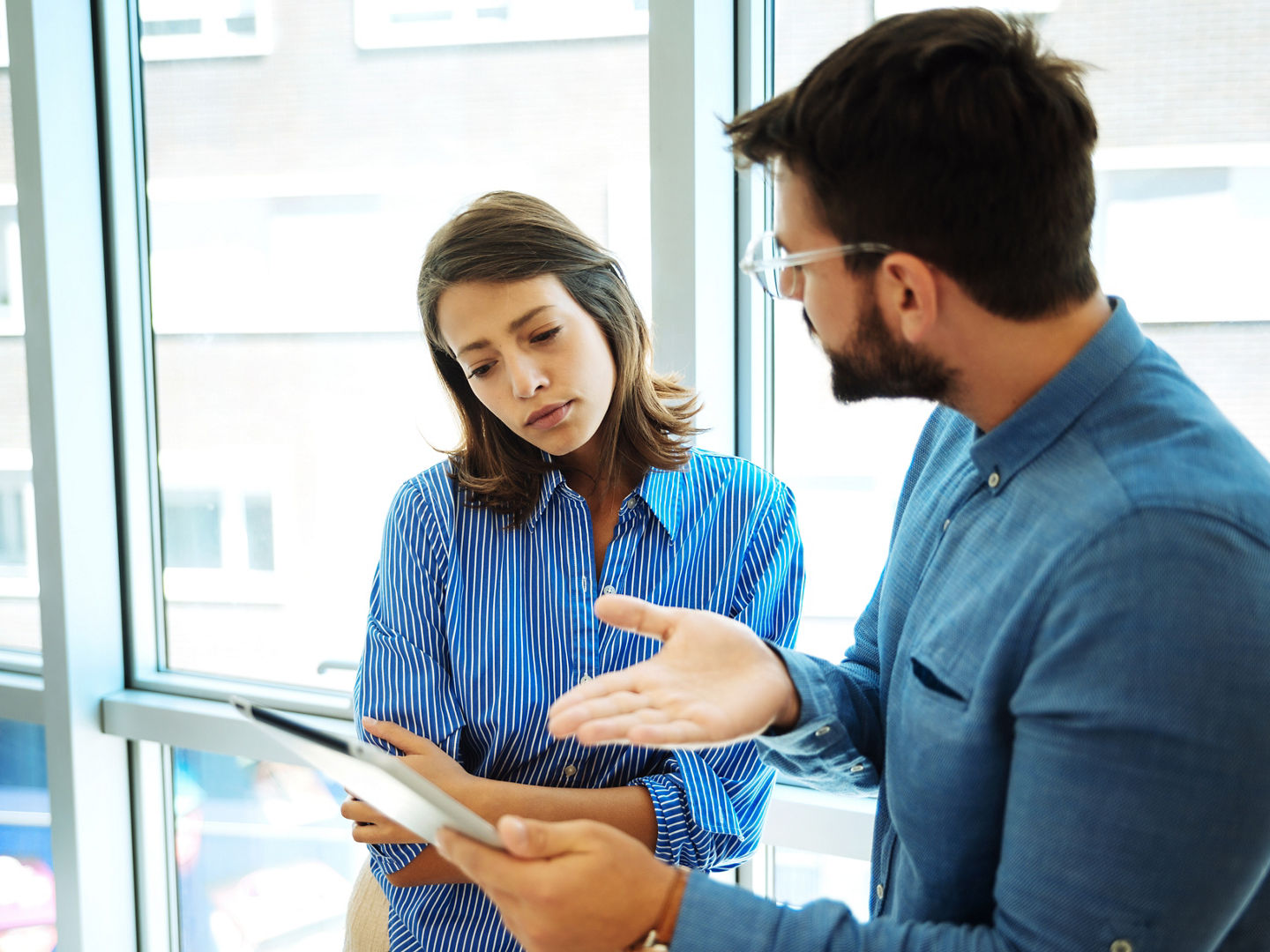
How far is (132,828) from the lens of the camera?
2.68 m

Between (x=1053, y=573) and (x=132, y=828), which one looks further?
(x=132, y=828)

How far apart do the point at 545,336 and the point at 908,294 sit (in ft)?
1.87

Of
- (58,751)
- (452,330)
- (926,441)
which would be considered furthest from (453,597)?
(58,751)

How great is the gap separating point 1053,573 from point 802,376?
47.3 inches

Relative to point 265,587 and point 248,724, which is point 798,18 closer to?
point 265,587

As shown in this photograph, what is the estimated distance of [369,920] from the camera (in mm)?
1595

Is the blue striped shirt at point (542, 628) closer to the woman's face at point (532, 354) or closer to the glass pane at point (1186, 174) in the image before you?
the woman's face at point (532, 354)

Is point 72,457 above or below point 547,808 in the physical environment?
above

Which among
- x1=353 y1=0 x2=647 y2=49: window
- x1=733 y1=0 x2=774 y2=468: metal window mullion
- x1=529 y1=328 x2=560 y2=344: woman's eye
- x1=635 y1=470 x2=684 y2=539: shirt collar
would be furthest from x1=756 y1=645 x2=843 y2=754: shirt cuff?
x1=353 y1=0 x2=647 y2=49: window

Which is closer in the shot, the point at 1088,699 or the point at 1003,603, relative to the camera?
the point at 1088,699

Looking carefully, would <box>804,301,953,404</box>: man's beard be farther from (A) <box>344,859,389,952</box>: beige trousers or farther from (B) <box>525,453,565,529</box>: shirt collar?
(A) <box>344,859,389,952</box>: beige trousers

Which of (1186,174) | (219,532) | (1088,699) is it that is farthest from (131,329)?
(1088,699)

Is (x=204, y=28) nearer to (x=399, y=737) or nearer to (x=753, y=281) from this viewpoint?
(x=753, y=281)

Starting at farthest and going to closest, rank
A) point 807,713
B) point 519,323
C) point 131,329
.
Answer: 1. point 131,329
2. point 519,323
3. point 807,713
